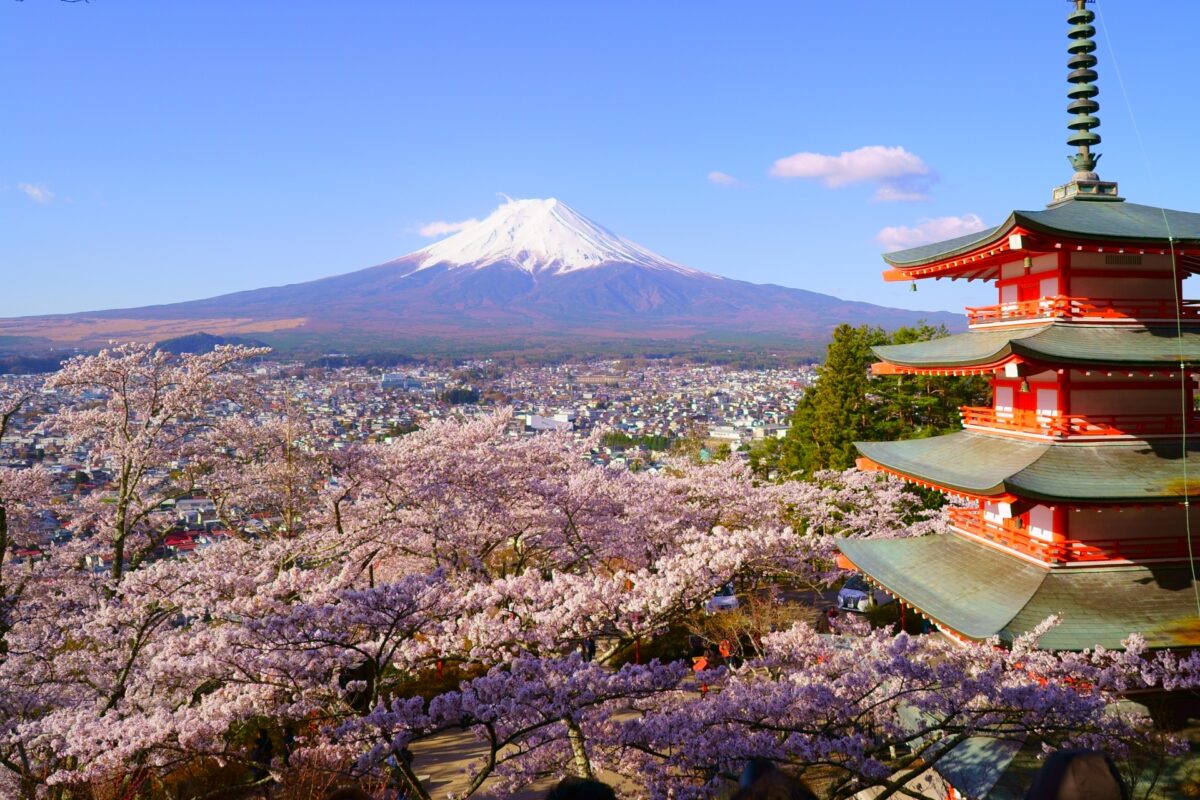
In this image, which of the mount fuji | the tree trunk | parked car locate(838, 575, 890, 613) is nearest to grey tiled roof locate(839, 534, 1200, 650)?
the tree trunk

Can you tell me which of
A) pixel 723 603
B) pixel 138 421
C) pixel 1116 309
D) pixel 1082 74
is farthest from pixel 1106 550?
pixel 138 421

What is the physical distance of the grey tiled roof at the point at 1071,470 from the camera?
25.6 ft

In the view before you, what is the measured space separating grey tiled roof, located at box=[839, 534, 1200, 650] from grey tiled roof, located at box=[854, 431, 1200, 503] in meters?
1.08

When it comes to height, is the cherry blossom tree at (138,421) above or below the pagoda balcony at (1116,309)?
below

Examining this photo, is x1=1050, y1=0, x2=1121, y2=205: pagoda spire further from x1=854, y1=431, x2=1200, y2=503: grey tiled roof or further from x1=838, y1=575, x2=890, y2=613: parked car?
x1=838, y1=575, x2=890, y2=613: parked car

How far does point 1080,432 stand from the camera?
873 centimetres

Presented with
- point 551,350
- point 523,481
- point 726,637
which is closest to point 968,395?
point 726,637

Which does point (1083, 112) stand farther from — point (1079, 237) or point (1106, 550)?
point (1106, 550)

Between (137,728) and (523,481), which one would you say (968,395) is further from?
(137,728)

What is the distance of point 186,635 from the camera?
7719mm

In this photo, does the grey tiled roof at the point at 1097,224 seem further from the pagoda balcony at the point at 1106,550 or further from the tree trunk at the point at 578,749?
the tree trunk at the point at 578,749

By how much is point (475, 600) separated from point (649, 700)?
2845 mm

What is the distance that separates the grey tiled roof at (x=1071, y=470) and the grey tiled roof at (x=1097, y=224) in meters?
2.35

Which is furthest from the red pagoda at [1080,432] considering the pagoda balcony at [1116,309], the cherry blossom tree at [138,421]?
the cherry blossom tree at [138,421]
